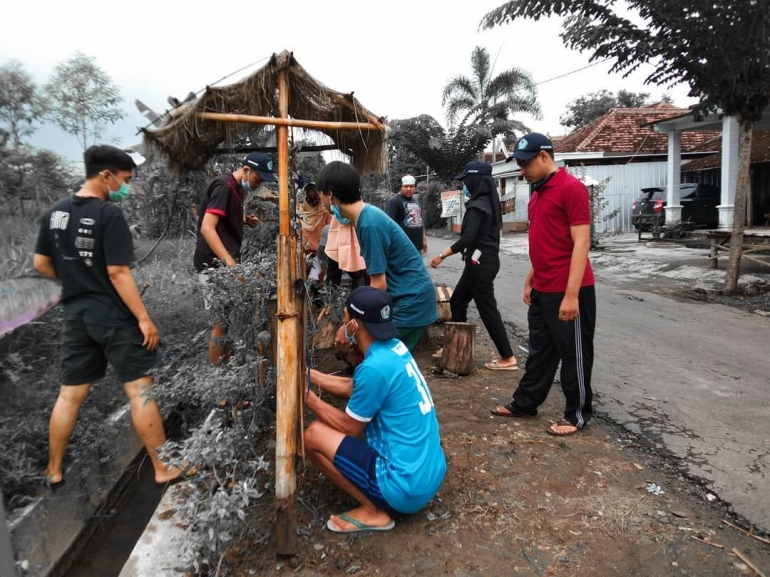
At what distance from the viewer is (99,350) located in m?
3.10

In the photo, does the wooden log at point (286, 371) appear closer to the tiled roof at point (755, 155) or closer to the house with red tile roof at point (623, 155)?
the tiled roof at point (755, 155)

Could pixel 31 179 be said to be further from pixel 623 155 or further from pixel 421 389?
pixel 623 155

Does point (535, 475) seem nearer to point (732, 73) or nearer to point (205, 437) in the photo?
point (205, 437)

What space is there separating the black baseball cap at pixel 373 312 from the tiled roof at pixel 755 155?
16.0 m

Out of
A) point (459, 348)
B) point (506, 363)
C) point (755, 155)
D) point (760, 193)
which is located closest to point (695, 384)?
point (506, 363)

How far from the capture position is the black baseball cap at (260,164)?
3.93m

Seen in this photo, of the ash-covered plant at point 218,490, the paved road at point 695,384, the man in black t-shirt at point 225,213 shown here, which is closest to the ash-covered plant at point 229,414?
the ash-covered plant at point 218,490

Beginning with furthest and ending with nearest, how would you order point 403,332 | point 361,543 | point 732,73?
point 732,73, point 403,332, point 361,543

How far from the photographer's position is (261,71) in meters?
2.91

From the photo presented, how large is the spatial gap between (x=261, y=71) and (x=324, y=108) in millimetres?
487

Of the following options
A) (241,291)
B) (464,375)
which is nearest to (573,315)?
(464,375)

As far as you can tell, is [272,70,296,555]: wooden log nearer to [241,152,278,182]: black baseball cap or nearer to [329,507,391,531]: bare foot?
[329,507,391,531]: bare foot

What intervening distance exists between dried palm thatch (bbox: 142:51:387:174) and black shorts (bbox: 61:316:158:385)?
3.53ft

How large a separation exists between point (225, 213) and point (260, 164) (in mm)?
460
